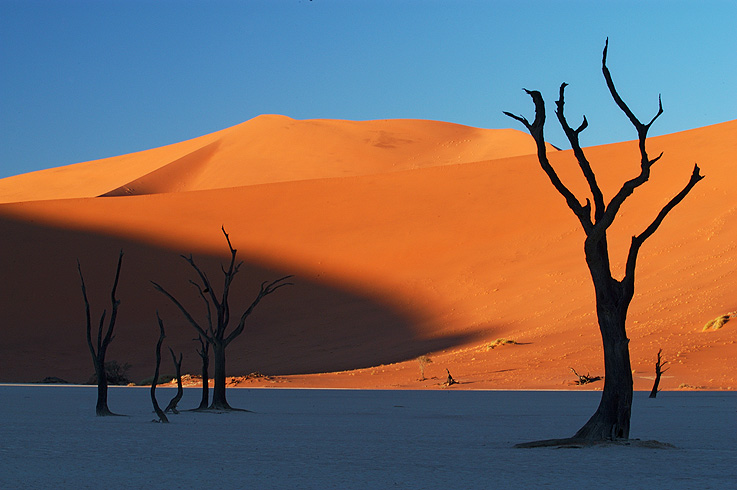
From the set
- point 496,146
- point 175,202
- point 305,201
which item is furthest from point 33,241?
point 496,146

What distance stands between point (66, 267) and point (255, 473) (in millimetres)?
39477

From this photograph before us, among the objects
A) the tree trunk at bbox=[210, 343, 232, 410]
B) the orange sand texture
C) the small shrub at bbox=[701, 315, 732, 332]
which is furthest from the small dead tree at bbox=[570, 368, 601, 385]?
the tree trunk at bbox=[210, 343, 232, 410]

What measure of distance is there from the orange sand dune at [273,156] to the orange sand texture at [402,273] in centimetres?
2701

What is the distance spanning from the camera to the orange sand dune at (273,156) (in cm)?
8512

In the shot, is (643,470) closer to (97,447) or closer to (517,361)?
(97,447)

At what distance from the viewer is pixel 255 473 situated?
8.17 m

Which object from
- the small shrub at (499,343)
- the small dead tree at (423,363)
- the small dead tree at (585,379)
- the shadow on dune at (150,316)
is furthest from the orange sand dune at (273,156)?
the small dead tree at (585,379)

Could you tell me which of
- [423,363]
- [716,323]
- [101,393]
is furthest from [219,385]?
[716,323]

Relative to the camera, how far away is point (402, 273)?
1727 inches

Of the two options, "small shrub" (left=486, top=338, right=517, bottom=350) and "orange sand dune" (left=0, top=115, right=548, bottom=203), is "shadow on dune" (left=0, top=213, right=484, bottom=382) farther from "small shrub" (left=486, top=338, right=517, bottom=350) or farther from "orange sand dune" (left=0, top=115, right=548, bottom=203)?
"orange sand dune" (left=0, top=115, right=548, bottom=203)

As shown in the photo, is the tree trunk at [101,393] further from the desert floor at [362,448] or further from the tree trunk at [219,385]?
the tree trunk at [219,385]

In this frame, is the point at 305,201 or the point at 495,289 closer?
the point at 495,289

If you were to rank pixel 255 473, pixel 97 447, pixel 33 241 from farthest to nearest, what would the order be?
pixel 33 241 < pixel 97 447 < pixel 255 473

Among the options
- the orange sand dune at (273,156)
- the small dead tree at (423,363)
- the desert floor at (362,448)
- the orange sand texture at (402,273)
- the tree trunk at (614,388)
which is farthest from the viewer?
the orange sand dune at (273,156)
